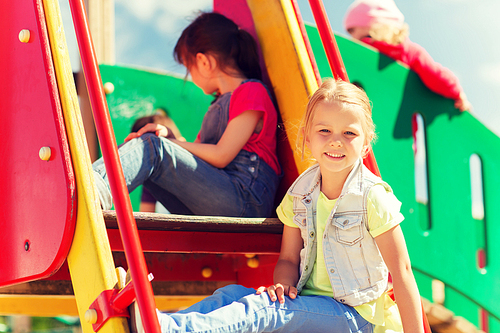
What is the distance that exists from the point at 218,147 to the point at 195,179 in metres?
0.15

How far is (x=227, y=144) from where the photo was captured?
1.65m

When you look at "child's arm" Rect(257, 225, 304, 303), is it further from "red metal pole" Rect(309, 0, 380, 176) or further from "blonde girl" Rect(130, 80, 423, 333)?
"red metal pole" Rect(309, 0, 380, 176)

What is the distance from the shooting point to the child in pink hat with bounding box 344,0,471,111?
A: 8.79 feet

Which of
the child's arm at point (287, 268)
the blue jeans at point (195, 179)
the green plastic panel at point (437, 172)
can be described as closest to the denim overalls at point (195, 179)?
the blue jeans at point (195, 179)

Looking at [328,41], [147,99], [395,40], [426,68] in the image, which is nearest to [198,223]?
[328,41]

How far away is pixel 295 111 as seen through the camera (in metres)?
1.72

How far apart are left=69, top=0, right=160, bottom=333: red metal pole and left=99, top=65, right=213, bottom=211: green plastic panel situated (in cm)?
143

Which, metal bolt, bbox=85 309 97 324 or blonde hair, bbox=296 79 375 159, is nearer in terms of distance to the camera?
metal bolt, bbox=85 309 97 324

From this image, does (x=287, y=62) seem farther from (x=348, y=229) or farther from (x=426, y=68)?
(x=426, y=68)

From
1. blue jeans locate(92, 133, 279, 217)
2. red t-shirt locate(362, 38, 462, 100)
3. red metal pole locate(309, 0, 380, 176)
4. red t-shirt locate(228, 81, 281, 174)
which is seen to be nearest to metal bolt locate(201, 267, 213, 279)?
blue jeans locate(92, 133, 279, 217)

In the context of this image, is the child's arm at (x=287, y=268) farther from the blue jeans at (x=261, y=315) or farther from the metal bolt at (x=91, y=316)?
the metal bolt at (x=91, y=316)

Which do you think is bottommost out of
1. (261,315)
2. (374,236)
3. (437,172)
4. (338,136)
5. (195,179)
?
(437,172)

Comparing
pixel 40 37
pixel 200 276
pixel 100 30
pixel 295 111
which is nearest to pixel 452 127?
pixel 295 111

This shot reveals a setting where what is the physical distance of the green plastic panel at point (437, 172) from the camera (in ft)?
8.48
